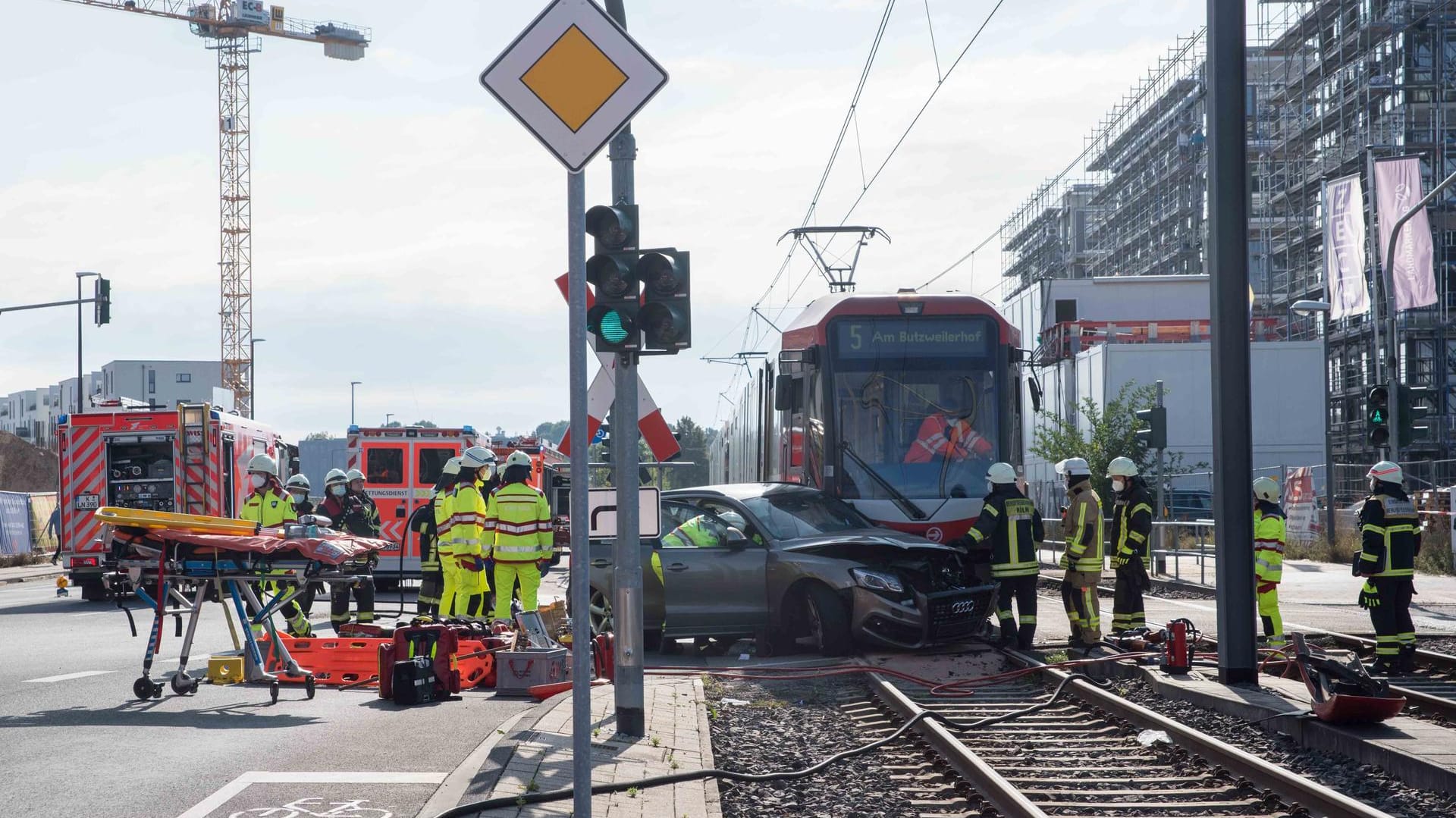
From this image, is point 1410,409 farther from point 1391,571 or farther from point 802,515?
point 802,515


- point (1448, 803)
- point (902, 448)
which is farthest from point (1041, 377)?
point (1448, 803)

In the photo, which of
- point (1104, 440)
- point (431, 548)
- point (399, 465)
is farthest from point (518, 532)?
point (1104, 440)

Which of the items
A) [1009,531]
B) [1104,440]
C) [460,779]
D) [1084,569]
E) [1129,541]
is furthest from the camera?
[1104,440]

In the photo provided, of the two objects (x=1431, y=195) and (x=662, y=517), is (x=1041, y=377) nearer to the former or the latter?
(x=1431, y=195)

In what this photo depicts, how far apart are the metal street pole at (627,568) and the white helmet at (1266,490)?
25.9 ft

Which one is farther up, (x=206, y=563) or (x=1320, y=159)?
(x=1320, y=159)

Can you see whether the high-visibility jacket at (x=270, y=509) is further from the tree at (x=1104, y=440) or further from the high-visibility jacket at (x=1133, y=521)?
the tree at (x=1104, y=440)

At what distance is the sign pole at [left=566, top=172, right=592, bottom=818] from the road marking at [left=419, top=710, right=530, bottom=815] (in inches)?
53.2

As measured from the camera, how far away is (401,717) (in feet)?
32.3

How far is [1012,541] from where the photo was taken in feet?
46.3

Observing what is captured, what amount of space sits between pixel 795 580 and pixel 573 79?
29.1 ft

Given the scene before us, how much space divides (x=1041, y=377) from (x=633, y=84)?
51.6m

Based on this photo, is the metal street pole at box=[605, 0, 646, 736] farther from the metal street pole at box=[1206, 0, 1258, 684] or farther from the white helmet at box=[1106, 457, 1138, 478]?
the white helmet at box=[1106, 457, 1138, 478]

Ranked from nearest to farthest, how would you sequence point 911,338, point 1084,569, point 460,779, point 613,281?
point 460,779, point 613,281, point 1084,569, point 911,338
